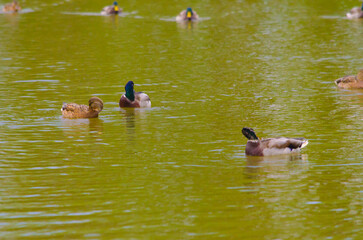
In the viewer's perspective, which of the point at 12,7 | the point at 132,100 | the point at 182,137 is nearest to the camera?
the point at 182,137

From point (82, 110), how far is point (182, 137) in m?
4.49

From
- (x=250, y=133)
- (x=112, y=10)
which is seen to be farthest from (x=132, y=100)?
(x=112, y=10)

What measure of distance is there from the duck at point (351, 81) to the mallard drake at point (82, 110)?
8.78 m

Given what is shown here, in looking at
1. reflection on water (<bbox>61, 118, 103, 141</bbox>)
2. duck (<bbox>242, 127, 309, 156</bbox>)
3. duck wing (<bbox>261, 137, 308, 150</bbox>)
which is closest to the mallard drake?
reflection on water (<bbox>61, 118, 103, 141</bbox>)

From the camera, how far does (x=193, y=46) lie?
3844cm

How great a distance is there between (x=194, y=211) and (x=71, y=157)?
5054 mm

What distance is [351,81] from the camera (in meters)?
25.9

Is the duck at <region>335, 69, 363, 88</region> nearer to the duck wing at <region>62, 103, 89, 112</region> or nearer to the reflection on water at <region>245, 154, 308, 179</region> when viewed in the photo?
the duck wing at <region>62, 103, 89, 112</region>

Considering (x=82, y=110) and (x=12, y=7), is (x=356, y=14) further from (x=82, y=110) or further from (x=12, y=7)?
(x=82, y=110)

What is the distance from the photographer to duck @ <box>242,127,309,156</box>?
16.1 meters

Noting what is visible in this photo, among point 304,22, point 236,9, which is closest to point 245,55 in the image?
point 304,22

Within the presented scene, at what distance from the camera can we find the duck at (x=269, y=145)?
16094mm

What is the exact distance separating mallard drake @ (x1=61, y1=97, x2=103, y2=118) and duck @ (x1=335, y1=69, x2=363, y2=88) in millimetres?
8777

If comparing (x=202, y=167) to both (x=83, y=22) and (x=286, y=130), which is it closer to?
(x=286, y=130)
